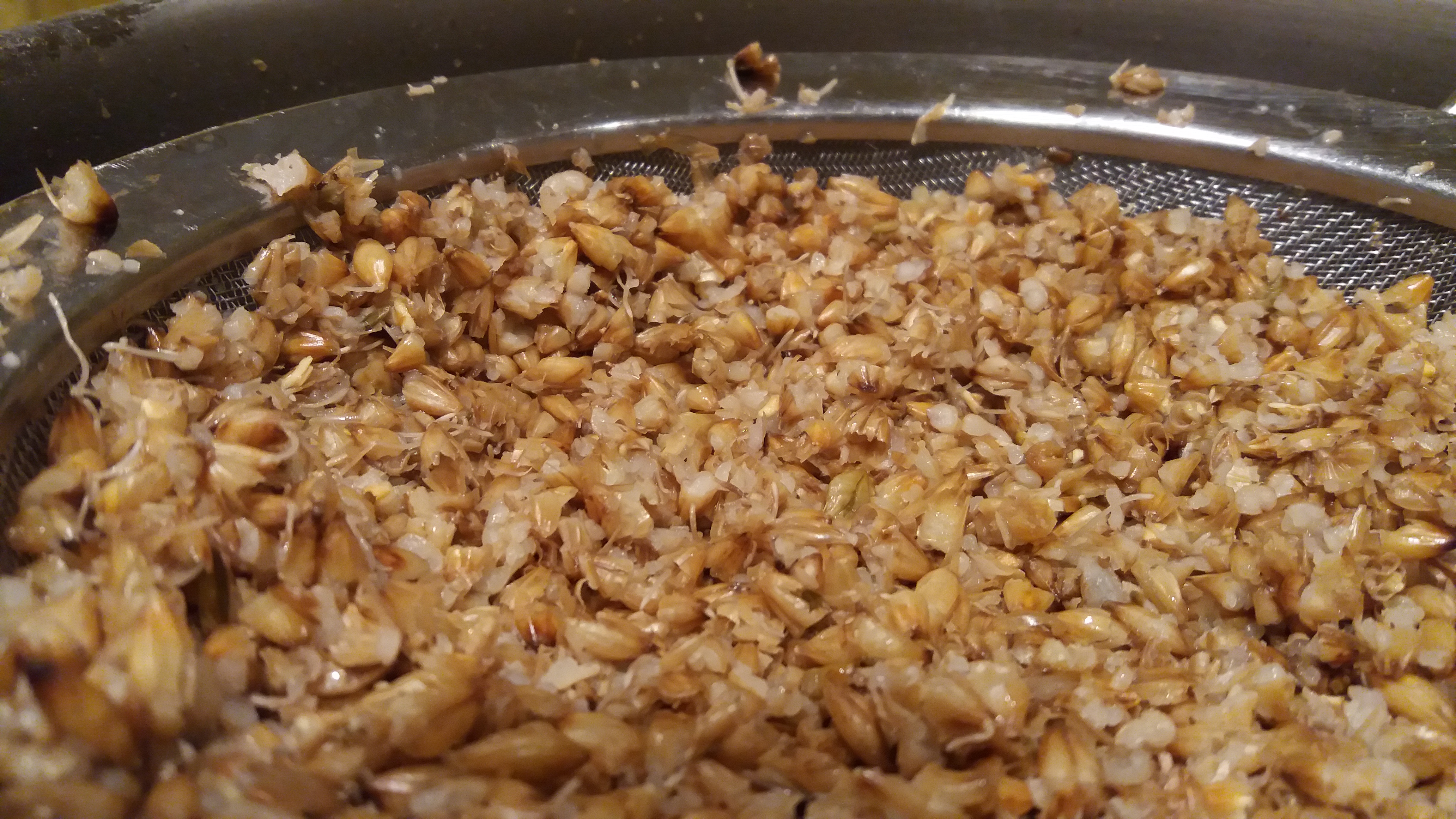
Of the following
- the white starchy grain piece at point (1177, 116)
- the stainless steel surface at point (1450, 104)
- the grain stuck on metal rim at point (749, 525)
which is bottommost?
the grain stuck on metal rim at point (749, 525)

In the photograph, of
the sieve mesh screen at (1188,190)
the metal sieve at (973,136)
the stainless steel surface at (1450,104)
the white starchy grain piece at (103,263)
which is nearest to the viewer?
the white starchy grain piece at (103,263)

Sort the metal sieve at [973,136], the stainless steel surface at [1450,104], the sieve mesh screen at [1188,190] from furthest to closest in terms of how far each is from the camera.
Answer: the stainless steel surface at [1450,104] → the sieve mesh screen at [1188,190] → the metal sieve at [973,136]

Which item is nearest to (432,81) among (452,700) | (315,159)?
(315,159)

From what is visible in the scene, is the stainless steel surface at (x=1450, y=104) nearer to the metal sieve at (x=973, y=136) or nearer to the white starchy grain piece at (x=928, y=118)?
the metal sieve at (x=973, y=136)

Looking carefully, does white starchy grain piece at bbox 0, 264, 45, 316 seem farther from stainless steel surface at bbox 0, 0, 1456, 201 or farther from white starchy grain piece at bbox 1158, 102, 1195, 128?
white starchy grain piece at bbox 1158, 102, 1195, 128

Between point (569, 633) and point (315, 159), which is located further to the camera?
point (315, 159)

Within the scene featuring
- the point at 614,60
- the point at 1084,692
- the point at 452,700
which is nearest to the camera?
the point at 452,700

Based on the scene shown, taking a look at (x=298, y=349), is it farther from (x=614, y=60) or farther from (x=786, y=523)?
(x=614, y=60)

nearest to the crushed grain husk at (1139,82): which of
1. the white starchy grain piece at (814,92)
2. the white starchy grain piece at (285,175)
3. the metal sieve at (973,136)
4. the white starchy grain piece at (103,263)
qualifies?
the metal sieve at (973,136)
